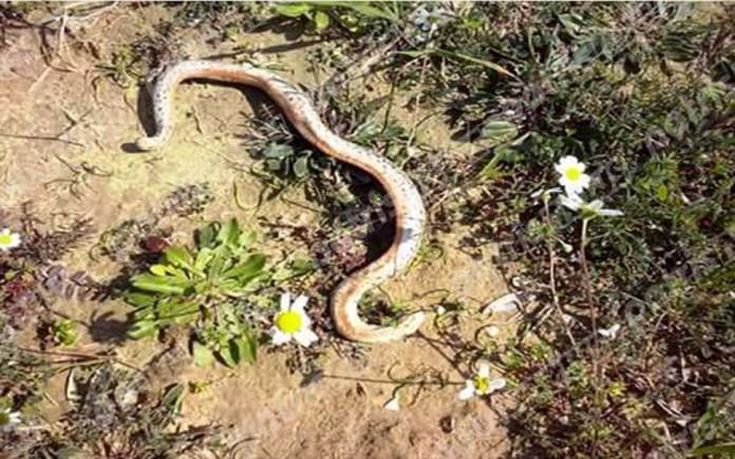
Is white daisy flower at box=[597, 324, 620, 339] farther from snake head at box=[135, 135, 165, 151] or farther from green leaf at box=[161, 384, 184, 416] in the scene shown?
snake head at box=[135, 135, 165, 151]

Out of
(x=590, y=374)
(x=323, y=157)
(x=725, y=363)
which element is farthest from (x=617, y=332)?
(x=323, y=157)

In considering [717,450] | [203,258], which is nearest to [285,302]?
[203,258]

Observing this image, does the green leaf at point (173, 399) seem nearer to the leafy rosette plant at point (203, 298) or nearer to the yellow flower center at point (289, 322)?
the leafy rosette plant at point (203, 298)

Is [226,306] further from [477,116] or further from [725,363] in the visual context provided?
[725,363]

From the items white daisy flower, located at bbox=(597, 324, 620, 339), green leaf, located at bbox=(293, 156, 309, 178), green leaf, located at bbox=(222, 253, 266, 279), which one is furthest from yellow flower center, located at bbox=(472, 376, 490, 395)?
green leaf, located at bbox=(293, 156, 309, 178)

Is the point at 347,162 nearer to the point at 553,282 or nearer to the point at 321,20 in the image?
the point at 321,20

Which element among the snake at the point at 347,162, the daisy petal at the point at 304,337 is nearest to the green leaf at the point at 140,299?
the daisy petal at the point at 304,337
